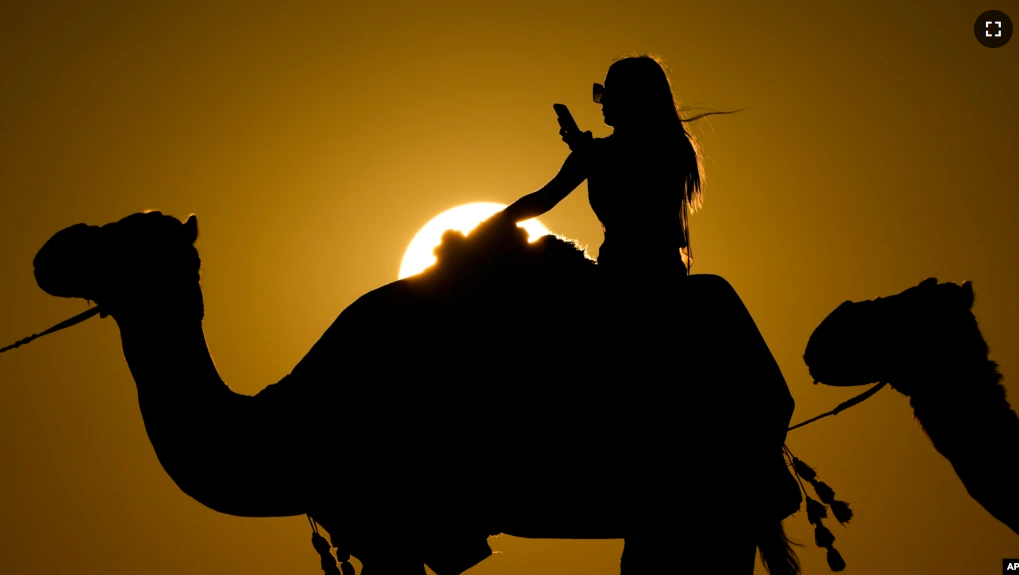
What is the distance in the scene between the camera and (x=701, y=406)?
325cm

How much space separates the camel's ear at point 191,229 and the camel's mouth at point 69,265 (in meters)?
0.29

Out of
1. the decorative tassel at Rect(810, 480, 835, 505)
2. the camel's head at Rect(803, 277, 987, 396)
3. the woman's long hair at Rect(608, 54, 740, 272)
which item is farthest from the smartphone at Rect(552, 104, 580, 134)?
the decorative tassel at Rect(810, 480, 835, 505)

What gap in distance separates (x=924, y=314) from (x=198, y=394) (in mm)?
2789

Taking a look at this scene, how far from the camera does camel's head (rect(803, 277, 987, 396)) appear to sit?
3.69m

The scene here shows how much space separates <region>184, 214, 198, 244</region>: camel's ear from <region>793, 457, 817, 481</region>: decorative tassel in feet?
7.79

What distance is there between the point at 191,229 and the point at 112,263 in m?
0.34

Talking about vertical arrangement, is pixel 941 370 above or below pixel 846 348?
below

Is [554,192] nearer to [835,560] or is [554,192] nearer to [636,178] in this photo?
[636,178]

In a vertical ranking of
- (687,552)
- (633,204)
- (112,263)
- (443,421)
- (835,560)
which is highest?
(112,263)

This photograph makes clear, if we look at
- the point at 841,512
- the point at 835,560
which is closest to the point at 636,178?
the point at 841,512

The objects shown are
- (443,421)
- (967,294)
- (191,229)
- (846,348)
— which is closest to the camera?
(443,421)

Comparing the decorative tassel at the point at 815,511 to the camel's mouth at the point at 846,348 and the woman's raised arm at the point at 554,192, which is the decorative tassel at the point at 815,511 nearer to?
the camel's mouth at the point at 846,348

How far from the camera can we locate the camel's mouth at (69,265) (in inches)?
121

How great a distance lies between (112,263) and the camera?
3.09 m
